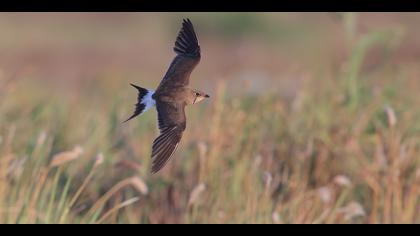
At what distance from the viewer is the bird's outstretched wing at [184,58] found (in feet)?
11.3

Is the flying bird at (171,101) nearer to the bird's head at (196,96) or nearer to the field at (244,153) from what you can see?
the bird's head at (196,96)

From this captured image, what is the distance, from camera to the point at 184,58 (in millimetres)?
3625

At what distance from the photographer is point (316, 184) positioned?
4953mm

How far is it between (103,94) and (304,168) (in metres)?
2.04

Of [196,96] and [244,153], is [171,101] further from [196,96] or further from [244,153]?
[244,153]

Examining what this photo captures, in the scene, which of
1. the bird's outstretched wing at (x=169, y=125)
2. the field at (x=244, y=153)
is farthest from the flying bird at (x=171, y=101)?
the field at (x=244, y=153)

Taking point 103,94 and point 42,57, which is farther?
point 42,57

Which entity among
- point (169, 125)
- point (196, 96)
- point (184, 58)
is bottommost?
point (169, 125)

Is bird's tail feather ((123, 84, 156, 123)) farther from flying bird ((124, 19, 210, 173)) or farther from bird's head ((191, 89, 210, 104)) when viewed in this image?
bird's head ((191, 89, 210, 104))

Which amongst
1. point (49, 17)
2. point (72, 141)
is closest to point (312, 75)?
point (72, 141)

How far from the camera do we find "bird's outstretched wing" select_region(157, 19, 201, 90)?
11.3 feet

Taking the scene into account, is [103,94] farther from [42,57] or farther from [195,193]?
[42,57]

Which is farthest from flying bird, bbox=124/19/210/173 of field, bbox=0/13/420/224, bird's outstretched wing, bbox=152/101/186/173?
field, bbox=0/13/420/224

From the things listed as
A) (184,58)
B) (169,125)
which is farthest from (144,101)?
(184,58)
